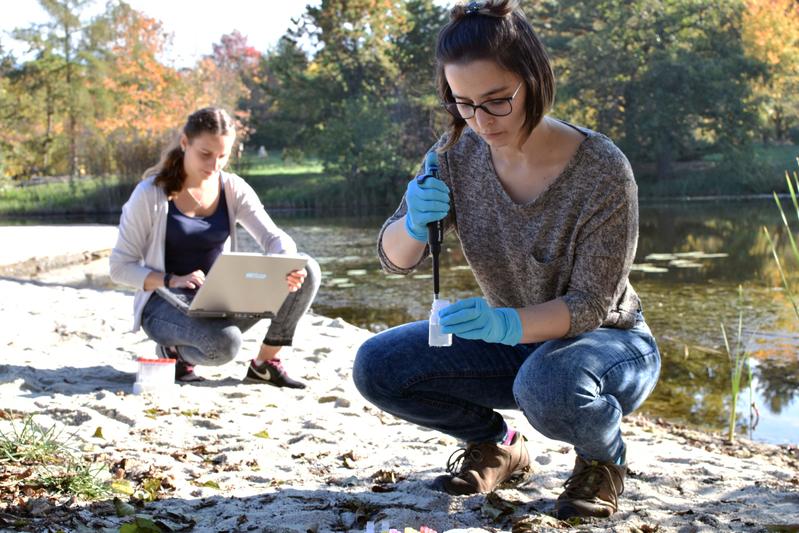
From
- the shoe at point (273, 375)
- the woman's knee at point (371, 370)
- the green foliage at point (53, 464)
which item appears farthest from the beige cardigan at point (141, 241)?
the woman's knee at point (371, 370)

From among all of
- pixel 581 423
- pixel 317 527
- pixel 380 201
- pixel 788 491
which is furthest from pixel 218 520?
pixel 380 201

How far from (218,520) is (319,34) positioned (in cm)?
2293

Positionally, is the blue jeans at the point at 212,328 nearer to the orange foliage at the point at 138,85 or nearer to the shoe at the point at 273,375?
the shoe at the point at 273,375

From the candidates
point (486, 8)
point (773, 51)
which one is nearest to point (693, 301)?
point (486, 8)

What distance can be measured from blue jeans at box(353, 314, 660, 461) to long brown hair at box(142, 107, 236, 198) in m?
1.63

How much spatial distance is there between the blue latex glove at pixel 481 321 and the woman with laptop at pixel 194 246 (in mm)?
1674

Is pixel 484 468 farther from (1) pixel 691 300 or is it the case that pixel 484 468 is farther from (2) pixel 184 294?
(1) pixel 691 300

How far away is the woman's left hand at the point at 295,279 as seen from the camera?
3578mm

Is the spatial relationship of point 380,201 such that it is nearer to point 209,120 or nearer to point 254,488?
point 209,120

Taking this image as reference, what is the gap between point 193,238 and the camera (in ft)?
12.4

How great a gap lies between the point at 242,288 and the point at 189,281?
242mm

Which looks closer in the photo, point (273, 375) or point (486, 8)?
point (486, 8)

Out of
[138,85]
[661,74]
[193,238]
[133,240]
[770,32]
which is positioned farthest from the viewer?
[138,85]

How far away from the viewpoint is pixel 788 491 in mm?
2383
